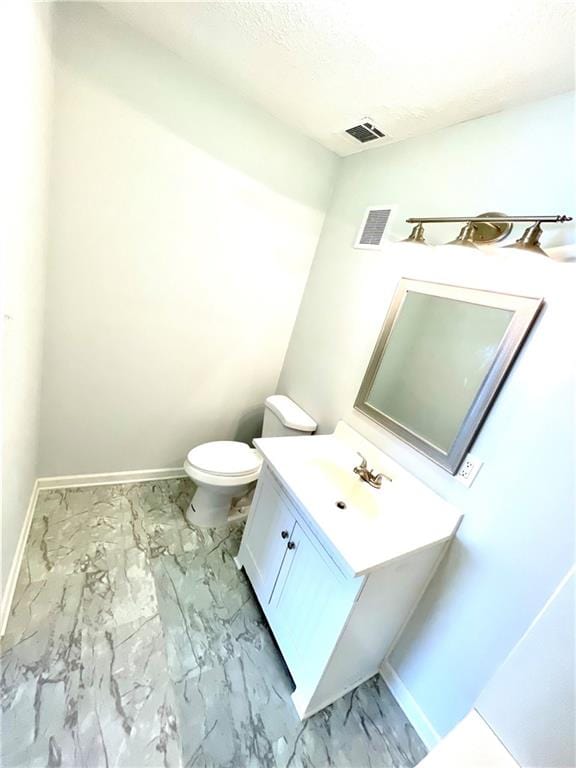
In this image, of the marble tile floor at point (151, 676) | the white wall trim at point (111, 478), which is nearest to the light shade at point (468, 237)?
the marble tile floor at point (151, 676)

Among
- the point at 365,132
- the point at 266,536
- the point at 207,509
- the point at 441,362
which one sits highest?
the point at 365,132

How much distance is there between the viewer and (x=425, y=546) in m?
1.10

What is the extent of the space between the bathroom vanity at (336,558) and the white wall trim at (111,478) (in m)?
1.01

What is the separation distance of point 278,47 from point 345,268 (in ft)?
3.10

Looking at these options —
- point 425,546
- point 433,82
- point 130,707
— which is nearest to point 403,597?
point 425,546

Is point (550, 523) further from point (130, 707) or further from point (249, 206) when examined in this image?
point (249, 206)

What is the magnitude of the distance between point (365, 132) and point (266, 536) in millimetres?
2023

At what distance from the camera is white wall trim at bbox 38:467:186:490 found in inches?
75.4

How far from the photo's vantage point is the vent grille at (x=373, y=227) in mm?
1581

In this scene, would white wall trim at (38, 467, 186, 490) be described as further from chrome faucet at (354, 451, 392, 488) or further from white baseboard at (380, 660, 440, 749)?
white baseboard at (380, 660, 440, 749)

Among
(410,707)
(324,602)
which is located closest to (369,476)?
(324,602)

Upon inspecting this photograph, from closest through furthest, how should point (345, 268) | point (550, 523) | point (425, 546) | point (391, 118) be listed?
point (550, 523) < point (425, 546) < point (391, 118) < point (345, 268)

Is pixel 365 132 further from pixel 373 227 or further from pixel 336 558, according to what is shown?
pixel 336 558

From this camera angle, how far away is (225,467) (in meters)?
1.77
